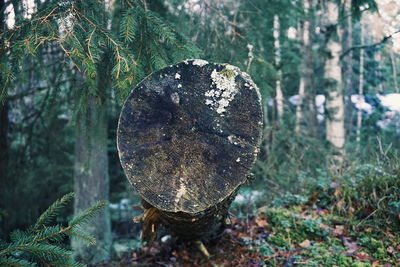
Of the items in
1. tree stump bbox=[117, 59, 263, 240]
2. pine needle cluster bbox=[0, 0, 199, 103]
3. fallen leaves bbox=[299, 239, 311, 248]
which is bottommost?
fallen leaves bbox=[299, 239, 311, 248]

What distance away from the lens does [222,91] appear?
93.1 inches

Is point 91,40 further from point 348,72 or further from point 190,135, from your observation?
point 348,72

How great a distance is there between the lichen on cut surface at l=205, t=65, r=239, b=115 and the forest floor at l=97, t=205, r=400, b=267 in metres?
1.87

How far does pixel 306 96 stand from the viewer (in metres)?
9.77

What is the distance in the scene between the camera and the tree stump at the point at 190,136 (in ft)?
7.16

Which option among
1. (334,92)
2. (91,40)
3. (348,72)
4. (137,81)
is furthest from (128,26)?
(348,72)

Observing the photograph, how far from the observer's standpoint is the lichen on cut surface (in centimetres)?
235

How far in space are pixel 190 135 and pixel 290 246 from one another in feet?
7.00

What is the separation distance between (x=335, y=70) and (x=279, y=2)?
3.89 meters

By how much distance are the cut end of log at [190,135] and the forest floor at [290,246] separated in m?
1.63

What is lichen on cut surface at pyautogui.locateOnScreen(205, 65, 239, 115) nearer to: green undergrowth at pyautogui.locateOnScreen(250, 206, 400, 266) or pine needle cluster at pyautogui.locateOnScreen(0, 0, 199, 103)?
pine needle cluster at pyautogui.locateOnScreen(0, 0, 199, 103)

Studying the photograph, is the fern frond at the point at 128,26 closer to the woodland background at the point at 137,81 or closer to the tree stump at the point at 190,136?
the woodland background at the point at 137,81

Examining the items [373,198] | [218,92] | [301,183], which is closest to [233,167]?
[218,92]

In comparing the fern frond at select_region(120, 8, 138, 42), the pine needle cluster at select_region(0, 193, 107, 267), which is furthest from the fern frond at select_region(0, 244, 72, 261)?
the fern frond at select_region(120, 8, 138, 42)
